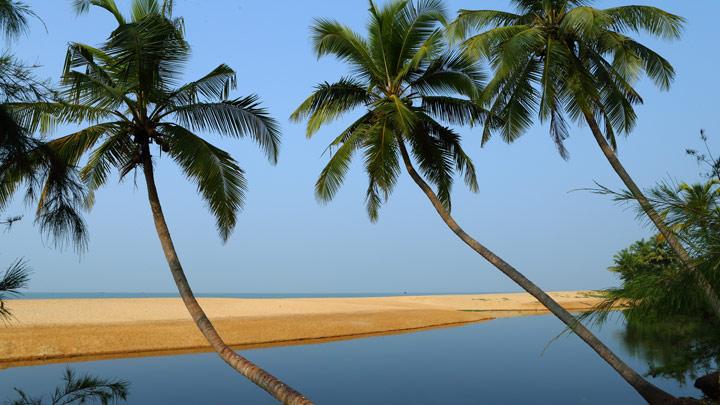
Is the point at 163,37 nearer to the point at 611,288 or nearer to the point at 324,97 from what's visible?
the point at 324,97

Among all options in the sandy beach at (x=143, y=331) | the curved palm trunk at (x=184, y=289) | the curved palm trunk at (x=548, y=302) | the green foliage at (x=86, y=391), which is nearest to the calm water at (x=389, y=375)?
the sandy beach at (x=143, y=331)

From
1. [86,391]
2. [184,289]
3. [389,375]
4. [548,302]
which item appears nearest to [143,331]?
[389,375]

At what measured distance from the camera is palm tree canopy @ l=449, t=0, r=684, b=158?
559 inches

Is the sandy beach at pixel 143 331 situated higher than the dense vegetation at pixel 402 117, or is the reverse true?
the dense vegetation at pixel 402 117

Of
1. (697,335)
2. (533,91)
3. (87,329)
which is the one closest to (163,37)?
(533,91)

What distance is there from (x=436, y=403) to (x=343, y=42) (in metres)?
11.2

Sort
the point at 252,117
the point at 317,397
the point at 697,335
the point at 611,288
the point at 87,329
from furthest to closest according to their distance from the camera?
the point at 87,329 < the point at 317,397 < the point at 252,117 < the point at 697,335 < the point at 611,288

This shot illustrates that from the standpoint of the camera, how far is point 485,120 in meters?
16.8

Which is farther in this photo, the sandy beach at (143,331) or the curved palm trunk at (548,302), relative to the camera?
the sandy beach at (143,331)

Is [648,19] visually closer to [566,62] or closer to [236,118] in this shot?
[566,62]

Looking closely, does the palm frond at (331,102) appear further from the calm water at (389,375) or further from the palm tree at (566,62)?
the calm water at (389,375)

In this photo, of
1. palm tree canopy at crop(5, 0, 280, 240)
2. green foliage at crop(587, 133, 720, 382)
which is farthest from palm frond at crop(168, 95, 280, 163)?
green foliage at crop(587, 133, 720, 382)

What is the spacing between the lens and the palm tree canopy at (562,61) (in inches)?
559

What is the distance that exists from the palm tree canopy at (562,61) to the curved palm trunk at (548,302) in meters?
2.32
